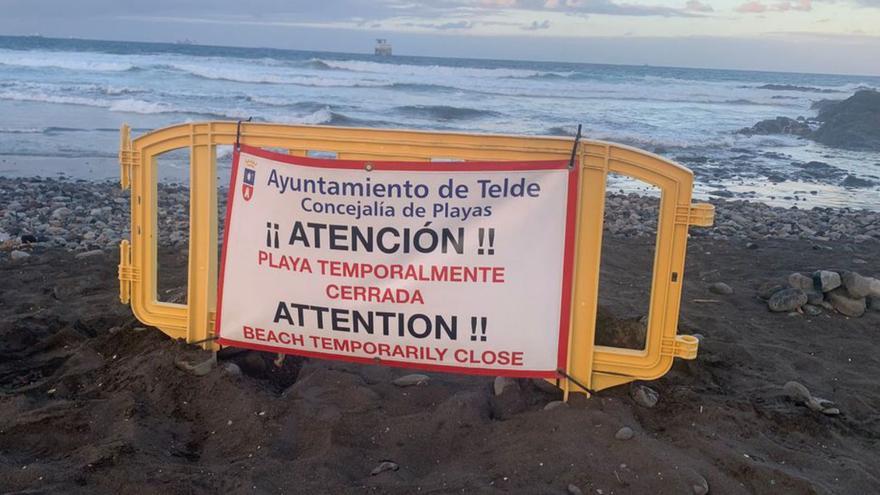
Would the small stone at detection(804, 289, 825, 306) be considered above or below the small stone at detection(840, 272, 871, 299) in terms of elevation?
below

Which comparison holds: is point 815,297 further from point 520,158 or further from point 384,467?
point 384,467

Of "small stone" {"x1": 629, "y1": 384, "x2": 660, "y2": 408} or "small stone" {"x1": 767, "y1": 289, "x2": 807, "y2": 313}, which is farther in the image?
"small stone" {"x1": 767, "y1": 289, "x2": 807, "y2": 313}

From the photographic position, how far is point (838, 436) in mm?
4309

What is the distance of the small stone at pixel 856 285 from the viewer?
260 inches

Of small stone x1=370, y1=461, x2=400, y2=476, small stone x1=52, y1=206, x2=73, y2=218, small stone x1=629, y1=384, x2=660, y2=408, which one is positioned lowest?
small stone x1=52, y1=206, x2=73, y2=218

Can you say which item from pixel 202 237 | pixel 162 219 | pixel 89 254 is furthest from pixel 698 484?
pixel 162 219

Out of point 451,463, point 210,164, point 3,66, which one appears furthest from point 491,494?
point 3,66

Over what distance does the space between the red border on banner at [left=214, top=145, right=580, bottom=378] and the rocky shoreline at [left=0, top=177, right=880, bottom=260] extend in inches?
194

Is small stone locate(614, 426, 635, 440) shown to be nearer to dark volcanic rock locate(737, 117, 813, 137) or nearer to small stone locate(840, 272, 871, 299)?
small stone locate(840, 272, 871, 299)

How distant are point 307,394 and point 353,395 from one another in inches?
10.3

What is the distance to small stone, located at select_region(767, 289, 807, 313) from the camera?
6535mm

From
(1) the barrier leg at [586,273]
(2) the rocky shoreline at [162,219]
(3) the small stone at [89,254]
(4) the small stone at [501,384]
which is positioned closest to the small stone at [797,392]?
(1) the barrier leg at [586,273]

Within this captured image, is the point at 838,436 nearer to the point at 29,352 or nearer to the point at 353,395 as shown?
the point at 353,395

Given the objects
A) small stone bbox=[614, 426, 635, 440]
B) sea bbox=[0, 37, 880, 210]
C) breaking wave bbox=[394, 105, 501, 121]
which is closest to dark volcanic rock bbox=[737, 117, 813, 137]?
sea bbox=[0, 37, 880, 210]
